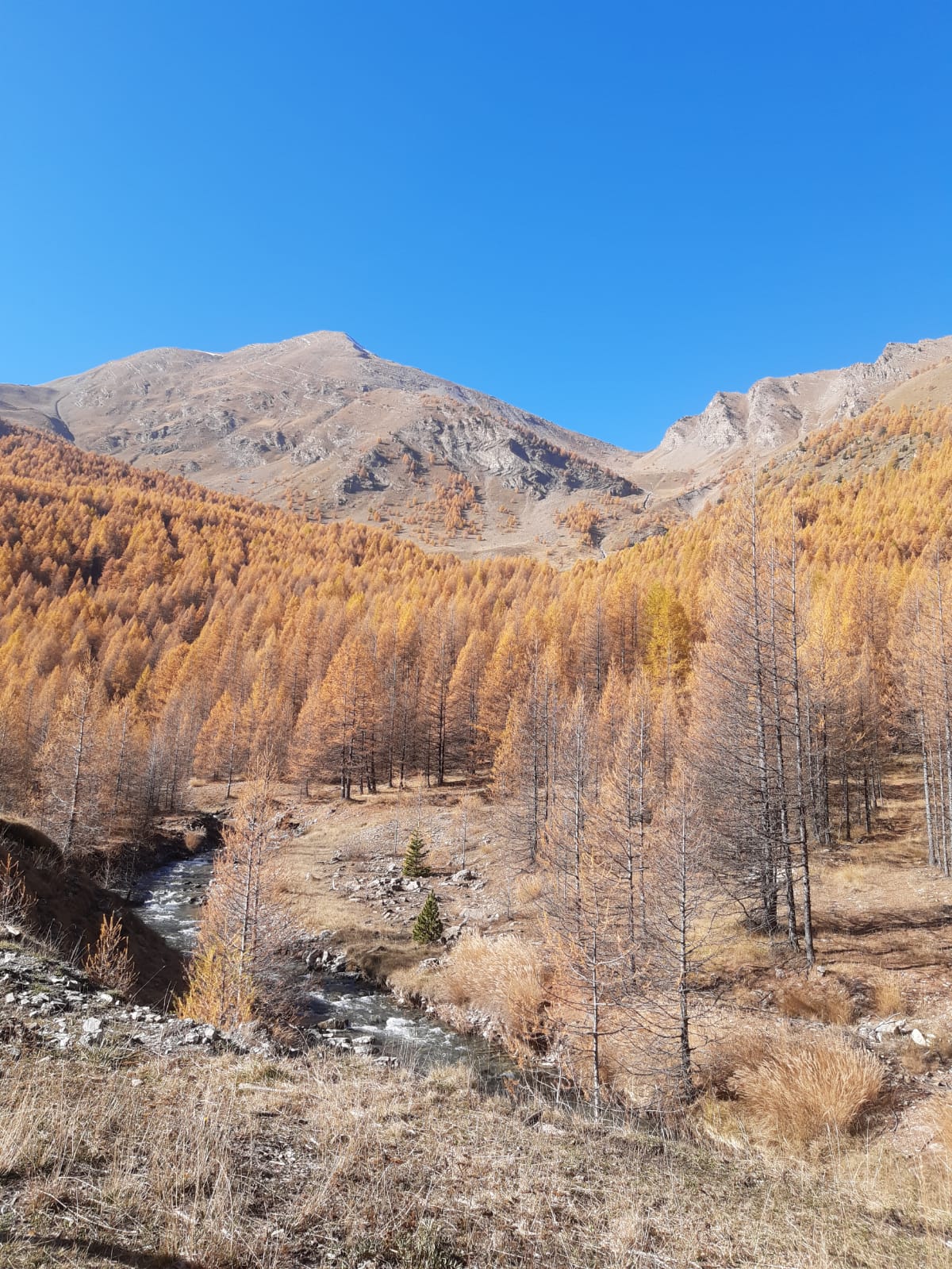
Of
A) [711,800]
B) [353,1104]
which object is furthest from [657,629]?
[353,1104]

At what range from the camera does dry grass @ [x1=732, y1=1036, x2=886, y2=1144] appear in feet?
33.2

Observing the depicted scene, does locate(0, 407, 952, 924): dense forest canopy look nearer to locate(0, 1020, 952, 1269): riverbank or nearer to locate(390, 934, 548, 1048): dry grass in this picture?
locate(390, 934, 548, 1048): dry grass

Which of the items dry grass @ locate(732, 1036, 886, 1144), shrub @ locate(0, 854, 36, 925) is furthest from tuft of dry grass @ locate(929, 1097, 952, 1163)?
shrub @ locate(0, 854, 36, 925)

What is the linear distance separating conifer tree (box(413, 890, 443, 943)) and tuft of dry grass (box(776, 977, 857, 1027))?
1586 centimetres

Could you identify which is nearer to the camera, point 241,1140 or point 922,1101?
point 241,1140

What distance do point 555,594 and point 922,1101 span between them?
282 ft

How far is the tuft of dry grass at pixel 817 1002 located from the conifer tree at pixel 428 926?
1586cm

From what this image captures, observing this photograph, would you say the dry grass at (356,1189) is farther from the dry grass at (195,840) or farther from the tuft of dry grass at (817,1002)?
the dry grass at (195,840)

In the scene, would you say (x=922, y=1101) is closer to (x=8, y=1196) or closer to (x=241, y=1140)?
(x=241, y=1140)

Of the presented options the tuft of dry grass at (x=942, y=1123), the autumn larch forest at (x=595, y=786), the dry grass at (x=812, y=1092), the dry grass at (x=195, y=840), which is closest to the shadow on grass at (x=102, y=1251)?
the autumn larch forest at (x=595, y=786)

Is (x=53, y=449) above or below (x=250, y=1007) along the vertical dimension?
above

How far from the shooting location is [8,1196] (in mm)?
3809

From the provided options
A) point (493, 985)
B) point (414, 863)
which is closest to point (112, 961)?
point (493, 985)

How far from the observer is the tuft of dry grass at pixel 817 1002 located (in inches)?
569
